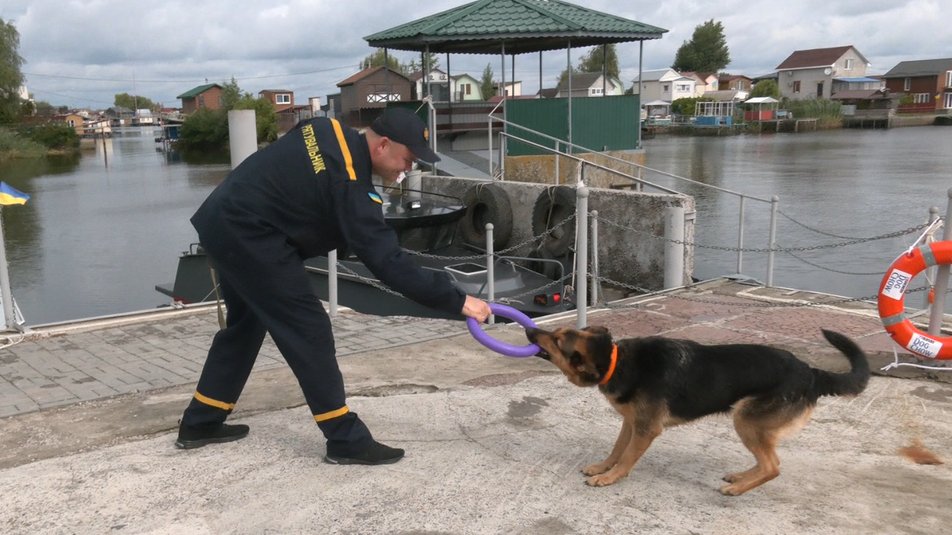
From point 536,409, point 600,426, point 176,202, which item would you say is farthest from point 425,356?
point 176,202

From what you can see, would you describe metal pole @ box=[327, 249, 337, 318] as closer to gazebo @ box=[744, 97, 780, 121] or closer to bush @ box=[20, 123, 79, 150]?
bush @ box=[20, 123, 79, 150]

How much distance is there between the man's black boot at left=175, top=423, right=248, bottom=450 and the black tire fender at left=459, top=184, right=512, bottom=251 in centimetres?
773

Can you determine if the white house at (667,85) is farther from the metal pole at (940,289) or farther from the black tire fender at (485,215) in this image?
the metal pole at (940,289)

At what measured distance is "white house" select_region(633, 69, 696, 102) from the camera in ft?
347

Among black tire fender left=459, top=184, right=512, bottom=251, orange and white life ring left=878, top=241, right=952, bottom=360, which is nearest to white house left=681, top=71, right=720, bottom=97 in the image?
black tire fender left=459, top=184, right=512, bottom=251

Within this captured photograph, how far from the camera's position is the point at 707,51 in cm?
12312

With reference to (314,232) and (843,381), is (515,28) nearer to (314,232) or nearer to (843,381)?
(314,232)

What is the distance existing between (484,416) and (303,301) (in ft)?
4.86

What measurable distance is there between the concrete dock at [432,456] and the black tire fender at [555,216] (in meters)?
4.58

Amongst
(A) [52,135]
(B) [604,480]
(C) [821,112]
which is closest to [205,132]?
(A) [52,135]

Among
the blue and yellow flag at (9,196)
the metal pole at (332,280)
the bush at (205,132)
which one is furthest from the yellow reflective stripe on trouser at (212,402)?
the bush at (205,132)

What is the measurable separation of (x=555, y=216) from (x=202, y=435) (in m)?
7.51

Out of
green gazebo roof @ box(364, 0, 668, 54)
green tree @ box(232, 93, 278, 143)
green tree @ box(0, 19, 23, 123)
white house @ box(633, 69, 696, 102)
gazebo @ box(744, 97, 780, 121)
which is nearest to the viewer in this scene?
green gazebo roof @ box(364, 0, 668, 54)

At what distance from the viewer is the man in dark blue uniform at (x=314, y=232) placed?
3.53 meters
